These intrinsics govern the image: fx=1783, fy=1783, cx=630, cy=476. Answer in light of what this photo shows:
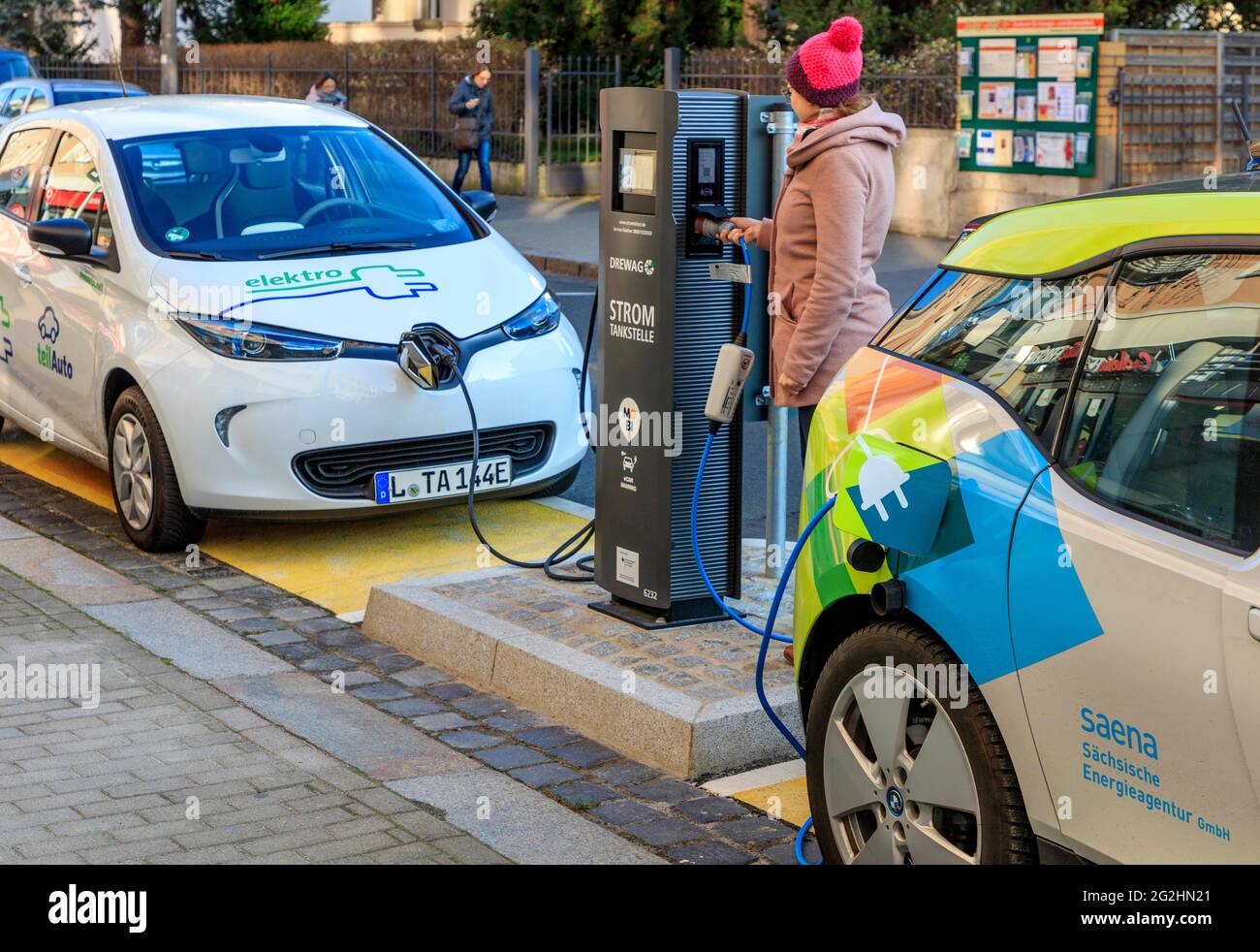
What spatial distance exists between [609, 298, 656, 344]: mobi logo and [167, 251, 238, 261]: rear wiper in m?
2.18

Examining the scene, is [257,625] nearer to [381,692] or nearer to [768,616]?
[381,692]

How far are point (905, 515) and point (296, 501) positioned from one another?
3.83 meters

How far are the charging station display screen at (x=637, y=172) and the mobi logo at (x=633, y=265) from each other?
0.21 metres

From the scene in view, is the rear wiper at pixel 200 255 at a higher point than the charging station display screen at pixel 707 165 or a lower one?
lower

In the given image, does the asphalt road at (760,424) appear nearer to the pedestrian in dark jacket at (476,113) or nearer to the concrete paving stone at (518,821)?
the concrete paving stone at (518,821)

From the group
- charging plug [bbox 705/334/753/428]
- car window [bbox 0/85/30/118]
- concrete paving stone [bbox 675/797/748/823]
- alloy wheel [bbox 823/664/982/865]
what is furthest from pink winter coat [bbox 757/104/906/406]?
car window [bbox 0/85/30/118]

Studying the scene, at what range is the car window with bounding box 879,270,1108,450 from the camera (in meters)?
3.39

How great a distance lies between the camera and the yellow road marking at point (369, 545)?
23.0 ft

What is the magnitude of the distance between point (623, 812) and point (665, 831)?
6.6 inches

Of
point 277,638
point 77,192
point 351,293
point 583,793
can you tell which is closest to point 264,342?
point 351,293

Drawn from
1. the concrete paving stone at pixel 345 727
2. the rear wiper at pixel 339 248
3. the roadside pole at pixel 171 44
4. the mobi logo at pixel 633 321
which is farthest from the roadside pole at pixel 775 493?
the roadside pole at pixel 171 44

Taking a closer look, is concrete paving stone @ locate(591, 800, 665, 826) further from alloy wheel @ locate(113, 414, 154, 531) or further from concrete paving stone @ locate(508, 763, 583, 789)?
alloy wheel @ locate(113, 414, 154, 531)

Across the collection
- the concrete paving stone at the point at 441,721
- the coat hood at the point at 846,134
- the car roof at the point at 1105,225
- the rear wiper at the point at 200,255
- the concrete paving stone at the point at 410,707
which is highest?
the coat hood at the point at 846,134
